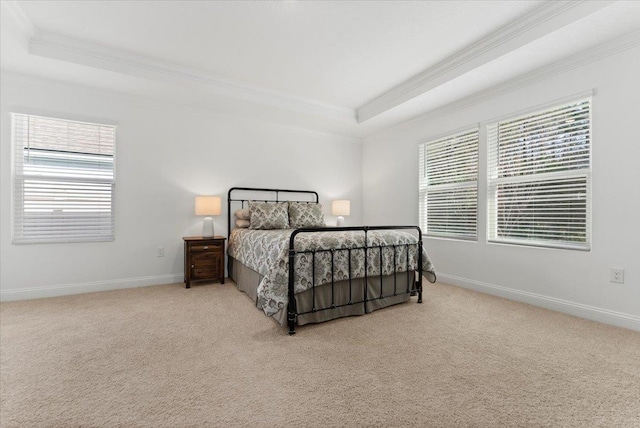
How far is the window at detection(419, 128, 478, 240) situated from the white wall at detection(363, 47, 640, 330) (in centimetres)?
14

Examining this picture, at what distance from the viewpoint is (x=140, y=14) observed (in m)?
2.50

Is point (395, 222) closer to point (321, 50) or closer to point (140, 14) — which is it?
point (321, 50)

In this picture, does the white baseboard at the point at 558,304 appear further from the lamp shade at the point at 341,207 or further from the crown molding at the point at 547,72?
the crown molding at the point at 547,72

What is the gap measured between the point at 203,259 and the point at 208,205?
2.40 ft

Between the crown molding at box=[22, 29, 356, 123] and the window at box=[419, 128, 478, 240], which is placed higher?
the crown molding at box=[22, 29, 356, 123]

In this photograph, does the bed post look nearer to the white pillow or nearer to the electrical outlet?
the white pillow

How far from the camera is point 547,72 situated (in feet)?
9.73

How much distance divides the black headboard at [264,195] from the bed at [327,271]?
83 cm

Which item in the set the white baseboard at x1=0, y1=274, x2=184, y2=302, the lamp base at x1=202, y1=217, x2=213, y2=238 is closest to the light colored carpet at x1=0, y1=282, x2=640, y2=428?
the white baseboard at x1=0, y1=274, x2=184, y2=302

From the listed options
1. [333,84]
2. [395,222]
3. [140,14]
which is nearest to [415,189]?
[395,222]

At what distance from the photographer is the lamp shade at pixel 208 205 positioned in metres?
3.92

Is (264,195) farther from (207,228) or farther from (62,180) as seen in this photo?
(62,180)

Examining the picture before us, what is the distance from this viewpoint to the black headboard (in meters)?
4.41

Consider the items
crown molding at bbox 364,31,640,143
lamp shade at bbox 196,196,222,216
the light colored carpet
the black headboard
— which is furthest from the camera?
the black headboard
